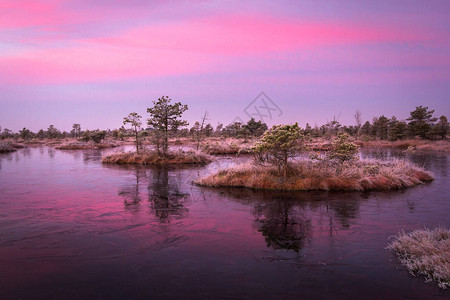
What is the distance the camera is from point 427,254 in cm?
738

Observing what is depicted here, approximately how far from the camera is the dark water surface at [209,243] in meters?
6.70

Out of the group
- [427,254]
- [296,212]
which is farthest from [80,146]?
[427,254]

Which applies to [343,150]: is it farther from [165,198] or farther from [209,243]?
[209,243]

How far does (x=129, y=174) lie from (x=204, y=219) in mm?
14508

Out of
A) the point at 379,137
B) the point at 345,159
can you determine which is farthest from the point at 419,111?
the point at 345,159

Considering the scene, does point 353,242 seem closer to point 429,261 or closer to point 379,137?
point 429,261

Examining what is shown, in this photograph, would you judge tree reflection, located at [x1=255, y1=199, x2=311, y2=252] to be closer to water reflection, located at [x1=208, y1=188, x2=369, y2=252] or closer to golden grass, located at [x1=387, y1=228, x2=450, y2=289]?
water reflection, located at [x1=208, y1=188, x2=369, y2=252]

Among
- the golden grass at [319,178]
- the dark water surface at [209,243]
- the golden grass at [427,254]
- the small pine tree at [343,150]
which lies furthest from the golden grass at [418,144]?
the golden grass at [427,254]

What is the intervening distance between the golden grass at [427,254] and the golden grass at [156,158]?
26.1 metres

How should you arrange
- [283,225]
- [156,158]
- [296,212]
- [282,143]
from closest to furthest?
[283,225]
[296,212]
[282,143]
[156,158]

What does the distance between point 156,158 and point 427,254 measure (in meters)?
28.5

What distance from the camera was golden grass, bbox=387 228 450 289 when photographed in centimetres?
654

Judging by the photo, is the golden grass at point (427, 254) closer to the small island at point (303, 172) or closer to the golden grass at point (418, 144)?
the small island at point (303, 172)

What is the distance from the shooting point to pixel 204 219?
12.1 meters
